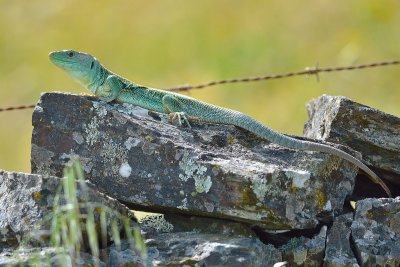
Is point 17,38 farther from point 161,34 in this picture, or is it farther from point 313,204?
point 313,204

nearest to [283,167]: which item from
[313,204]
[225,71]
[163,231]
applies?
[313,204]

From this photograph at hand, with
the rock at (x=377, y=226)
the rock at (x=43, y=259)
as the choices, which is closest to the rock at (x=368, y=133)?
the rock at (x=377, y=226)

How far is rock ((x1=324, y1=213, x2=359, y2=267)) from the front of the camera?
8.72 metres

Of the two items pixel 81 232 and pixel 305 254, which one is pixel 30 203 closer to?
pixel 81 232

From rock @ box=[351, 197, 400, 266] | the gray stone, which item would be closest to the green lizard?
rock @ box=[351, 197, 400, 266]

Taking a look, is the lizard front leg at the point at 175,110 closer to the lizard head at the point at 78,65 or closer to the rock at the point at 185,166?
the rock at the point at 185,166

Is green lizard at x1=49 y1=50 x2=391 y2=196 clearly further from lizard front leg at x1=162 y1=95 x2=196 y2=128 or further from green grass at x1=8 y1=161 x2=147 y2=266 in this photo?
green grass at x1=8 y1=161 x2=147 y2=266

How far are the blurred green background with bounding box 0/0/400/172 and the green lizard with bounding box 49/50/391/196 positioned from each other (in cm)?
779

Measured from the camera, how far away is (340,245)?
29.2 ft

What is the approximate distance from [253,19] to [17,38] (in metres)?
5.33

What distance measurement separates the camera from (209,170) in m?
8.84

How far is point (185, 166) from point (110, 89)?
140cm

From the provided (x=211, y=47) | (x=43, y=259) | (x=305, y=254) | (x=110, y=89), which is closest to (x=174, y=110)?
(x=110, y=89)

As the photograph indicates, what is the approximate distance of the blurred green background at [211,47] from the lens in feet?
66.4
